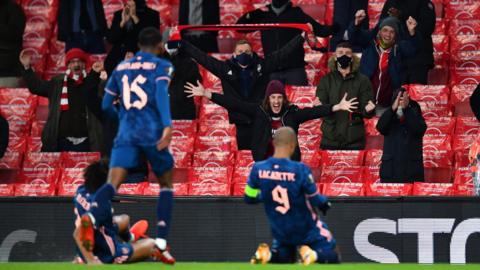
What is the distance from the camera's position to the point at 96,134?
56.2 feet

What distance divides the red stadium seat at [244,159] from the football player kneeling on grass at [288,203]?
4.46m

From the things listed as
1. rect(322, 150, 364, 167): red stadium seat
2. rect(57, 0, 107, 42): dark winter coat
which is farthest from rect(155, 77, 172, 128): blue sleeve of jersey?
rect(57, 0, 107, 42): dark winter coat

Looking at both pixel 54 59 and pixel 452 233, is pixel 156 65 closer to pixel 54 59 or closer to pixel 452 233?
pixel 452 233

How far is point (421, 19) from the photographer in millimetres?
17422

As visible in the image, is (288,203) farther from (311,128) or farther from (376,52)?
(311,128)

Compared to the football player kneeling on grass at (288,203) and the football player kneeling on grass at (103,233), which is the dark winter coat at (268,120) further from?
the football player kneeling on grass at (288,203)

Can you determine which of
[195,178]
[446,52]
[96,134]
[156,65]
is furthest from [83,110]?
[156,65]

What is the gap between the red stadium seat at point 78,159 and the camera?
17.1m

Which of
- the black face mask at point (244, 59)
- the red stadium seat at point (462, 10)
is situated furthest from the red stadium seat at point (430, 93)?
the black face mask at point (244, 59)

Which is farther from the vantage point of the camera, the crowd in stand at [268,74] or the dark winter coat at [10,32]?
the dark winter coat at [10,32]

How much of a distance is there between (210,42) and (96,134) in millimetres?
2235

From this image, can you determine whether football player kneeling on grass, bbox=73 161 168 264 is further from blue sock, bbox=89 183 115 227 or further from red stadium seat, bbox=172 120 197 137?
red stadium seat, bbox=172 120 197 137

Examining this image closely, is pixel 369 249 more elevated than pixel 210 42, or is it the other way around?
pixel 210 42

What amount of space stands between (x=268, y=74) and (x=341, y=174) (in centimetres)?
143
